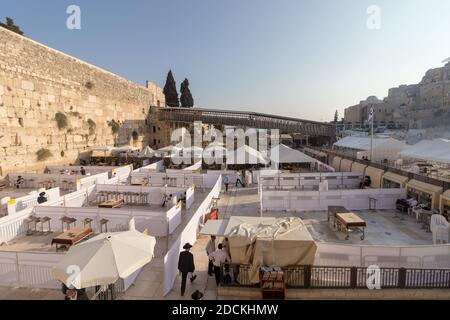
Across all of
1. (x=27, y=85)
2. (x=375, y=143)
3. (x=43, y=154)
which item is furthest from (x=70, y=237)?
(x=375, y=143)

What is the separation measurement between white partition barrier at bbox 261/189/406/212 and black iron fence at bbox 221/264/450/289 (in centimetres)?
609

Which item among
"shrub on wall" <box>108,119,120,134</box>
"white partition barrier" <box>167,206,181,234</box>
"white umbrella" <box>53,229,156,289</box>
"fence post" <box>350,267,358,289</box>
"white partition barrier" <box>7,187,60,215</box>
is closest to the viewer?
"white umbrella" <box>53,229,156,289</box>

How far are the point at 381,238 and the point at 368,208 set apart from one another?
11.2 feet

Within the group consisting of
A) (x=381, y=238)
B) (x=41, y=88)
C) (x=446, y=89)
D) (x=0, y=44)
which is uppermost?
(x=446, y=89)

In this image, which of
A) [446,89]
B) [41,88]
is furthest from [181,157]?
[446,89]

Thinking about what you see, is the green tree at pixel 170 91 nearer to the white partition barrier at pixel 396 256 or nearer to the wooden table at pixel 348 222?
the wooden table at pixel 348 222

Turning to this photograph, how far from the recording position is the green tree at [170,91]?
53.6 metres

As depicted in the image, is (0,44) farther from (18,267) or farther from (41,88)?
(18,267)

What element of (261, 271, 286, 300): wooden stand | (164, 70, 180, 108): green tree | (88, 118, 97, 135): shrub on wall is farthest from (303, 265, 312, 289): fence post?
(164, 70, 180, 108): green tree

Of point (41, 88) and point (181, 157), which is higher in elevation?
point (41, 88)

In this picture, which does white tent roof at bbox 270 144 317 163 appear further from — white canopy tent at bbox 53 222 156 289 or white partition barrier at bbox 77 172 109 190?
white canopy tent at bbox 53 222 156 289

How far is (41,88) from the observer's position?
2167cm

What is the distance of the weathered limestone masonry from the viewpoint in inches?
738
